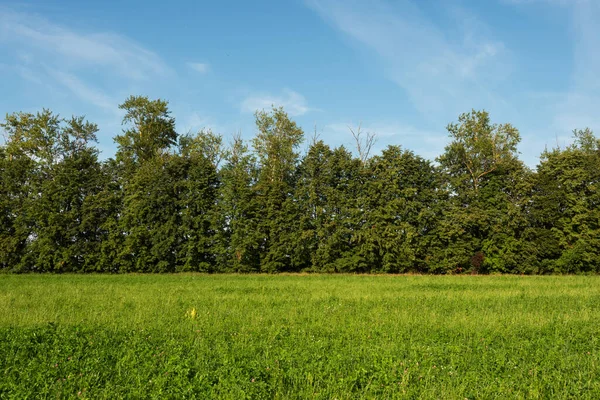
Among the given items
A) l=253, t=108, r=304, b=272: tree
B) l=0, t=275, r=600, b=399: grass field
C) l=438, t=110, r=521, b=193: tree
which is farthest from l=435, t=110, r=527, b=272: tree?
l=0, t=275, r=600, b=399: grass field

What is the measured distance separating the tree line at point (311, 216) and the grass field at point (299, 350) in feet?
63.4

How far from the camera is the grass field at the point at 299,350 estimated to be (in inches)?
245

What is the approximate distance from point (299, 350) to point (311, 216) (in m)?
27.5

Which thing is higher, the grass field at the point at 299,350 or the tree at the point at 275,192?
the tree at the point at 275,192

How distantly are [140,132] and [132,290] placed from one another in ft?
99.4

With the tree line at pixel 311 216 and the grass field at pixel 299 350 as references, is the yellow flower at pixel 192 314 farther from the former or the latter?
the tree line at pixel 311 216

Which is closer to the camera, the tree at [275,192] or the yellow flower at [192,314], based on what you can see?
the yellow flower at [192,314]

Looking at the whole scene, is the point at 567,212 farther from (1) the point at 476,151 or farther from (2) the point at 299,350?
(2) the point at 299,350

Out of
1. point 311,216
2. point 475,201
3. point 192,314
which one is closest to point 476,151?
point 475,201

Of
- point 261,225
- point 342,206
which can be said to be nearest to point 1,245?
point 261,225

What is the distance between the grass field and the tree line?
19313 millimetres

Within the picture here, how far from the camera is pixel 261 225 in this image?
3538cm

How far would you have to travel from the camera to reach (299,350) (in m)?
8.10

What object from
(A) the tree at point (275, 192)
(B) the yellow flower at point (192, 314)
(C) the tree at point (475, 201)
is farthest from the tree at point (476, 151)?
(B) the yellow flower at point (192, 314)
